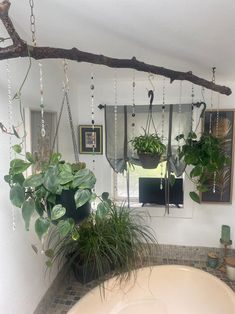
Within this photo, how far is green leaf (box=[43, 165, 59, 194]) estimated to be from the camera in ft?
3.78

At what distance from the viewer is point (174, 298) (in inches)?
88.2

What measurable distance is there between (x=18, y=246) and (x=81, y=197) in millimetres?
700

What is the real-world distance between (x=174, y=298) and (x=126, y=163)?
1.25 m

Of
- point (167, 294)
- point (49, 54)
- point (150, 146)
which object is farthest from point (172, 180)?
point (49, 54)

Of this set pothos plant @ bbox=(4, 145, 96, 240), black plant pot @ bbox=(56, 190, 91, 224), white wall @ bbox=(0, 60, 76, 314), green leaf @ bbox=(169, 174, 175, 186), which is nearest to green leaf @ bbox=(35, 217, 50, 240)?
pothos plant @ bbox=(4, 145, 96, 240)

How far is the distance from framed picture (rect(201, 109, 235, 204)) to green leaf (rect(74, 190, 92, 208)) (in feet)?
5.19

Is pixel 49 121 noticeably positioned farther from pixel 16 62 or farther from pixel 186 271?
pixel 186 271

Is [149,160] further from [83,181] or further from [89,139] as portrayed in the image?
[83,181]

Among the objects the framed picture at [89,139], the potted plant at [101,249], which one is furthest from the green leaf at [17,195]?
the framed picture at [89,139]

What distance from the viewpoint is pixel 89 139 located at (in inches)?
104

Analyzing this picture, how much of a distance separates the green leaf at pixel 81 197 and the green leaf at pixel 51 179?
103mm

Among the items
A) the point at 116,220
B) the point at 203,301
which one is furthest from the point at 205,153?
the point at 203,301

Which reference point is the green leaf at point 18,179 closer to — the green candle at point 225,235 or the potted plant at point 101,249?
the potted plant at point 101,249

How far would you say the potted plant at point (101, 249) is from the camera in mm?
1977
